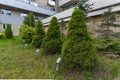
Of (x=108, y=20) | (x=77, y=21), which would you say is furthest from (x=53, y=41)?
(x=108, y=20)

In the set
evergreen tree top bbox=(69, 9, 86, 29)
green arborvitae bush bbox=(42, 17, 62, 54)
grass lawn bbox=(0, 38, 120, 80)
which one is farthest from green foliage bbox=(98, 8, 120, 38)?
evergreen tree top bbox=(69, 9, 86, 29)

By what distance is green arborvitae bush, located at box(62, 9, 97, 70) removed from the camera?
6.23 meters

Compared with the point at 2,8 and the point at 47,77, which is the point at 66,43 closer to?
the point at 47,77

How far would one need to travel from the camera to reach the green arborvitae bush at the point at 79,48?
6230 mm

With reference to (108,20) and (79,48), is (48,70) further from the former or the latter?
(108,20)

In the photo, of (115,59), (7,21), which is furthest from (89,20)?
(7,21)

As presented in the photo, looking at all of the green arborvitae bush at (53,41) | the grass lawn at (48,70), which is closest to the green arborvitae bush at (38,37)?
the green arborvitae bush at (53,41)

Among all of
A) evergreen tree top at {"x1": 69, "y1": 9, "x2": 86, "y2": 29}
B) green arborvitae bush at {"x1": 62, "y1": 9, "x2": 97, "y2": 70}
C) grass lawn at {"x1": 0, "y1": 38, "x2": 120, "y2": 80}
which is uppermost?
evergreen tree top at {"x1": 69, "y1": 9, "x2": 86, "y2": 29}

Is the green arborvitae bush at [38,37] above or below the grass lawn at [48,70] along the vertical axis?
above

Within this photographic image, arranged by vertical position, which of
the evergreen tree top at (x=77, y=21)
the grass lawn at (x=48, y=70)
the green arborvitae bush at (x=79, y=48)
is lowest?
the grass lawn at (x=48, y=70)

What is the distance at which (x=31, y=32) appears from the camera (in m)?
14.0

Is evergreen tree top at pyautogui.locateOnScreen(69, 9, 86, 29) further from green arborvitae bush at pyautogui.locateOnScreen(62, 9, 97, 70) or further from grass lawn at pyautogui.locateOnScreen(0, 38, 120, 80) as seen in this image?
grass lawn at pyautogui.locateOnScreen(0, 38, 120, 80)

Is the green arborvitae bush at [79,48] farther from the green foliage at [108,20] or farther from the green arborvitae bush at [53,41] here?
the green foliage at [108,20]

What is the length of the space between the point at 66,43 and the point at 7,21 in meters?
22.2
